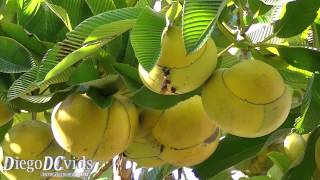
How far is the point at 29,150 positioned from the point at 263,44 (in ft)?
1.87

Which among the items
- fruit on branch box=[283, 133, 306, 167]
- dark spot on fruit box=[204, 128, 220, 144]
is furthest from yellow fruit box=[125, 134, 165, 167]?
fruit on branch box=[283, 133, 306, 167]

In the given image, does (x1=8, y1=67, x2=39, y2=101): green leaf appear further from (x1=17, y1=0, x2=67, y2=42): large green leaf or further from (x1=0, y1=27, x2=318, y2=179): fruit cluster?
(x1=17, y1=0, x2=67, y2=42): large green leaf

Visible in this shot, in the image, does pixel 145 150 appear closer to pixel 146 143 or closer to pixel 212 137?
pixel 146 143

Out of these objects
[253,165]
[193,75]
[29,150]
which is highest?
[193,75]

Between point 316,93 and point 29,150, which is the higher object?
point 316,93

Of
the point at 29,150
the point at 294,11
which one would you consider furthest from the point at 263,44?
the point at 29,150

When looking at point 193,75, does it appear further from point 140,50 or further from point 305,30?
point 305,30

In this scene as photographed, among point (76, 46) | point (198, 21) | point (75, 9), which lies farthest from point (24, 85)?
point (198, 21)

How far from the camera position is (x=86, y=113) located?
128cm

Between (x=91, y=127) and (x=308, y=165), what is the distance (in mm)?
572

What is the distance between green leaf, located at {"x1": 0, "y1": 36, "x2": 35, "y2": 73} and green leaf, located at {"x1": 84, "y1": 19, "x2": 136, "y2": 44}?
1.04ft

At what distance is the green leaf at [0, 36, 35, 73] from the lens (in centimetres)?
137

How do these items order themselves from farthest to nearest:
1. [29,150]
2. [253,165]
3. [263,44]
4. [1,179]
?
[253,165] < [1,179] < [29,150] < [263,44]

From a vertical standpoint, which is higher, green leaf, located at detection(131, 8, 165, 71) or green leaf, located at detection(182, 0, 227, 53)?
green leaf, located at detection(182, 0, 227, 53)
